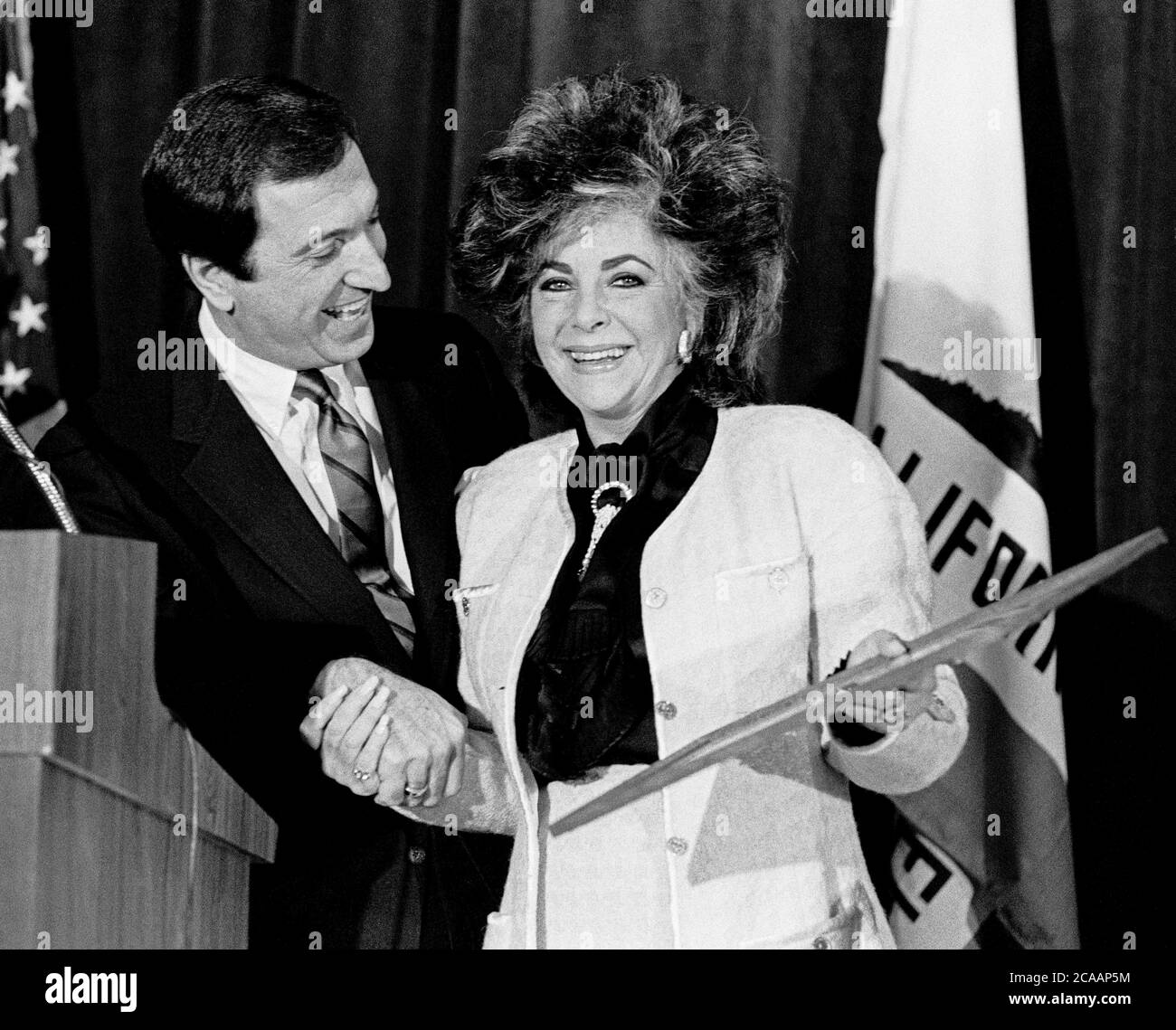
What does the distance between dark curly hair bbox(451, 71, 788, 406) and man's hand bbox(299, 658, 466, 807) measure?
1.75 feet

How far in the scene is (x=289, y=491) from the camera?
221cm

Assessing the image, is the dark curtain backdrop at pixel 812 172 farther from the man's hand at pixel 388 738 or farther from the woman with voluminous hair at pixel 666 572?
the man's hand at pixel 388 738

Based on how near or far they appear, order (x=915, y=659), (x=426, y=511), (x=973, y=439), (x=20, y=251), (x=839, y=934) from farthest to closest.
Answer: (x=20, y=251), (x=973, y=439), (x=426, y=511), (x=839, y=934), (x=915, y=659)

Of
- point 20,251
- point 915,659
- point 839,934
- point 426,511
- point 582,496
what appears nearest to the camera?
point 915,659

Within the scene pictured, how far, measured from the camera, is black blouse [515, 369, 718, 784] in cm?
193

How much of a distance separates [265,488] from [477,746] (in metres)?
0.44

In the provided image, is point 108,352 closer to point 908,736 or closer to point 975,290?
point 975,290

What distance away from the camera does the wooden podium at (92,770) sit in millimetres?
1526

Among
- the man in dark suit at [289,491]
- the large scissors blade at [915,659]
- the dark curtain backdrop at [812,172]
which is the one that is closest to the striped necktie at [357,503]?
the man in dark suit at [289,491]

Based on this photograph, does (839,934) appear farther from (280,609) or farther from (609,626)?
(280,609)

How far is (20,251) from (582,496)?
109cm

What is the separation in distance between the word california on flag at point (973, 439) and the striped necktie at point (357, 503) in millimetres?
758

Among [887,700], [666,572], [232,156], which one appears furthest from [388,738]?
[232,156]

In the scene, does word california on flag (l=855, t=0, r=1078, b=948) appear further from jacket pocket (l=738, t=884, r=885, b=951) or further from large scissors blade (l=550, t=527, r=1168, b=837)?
large scissors blade (l=550, t=527, r=1168, b=837)
